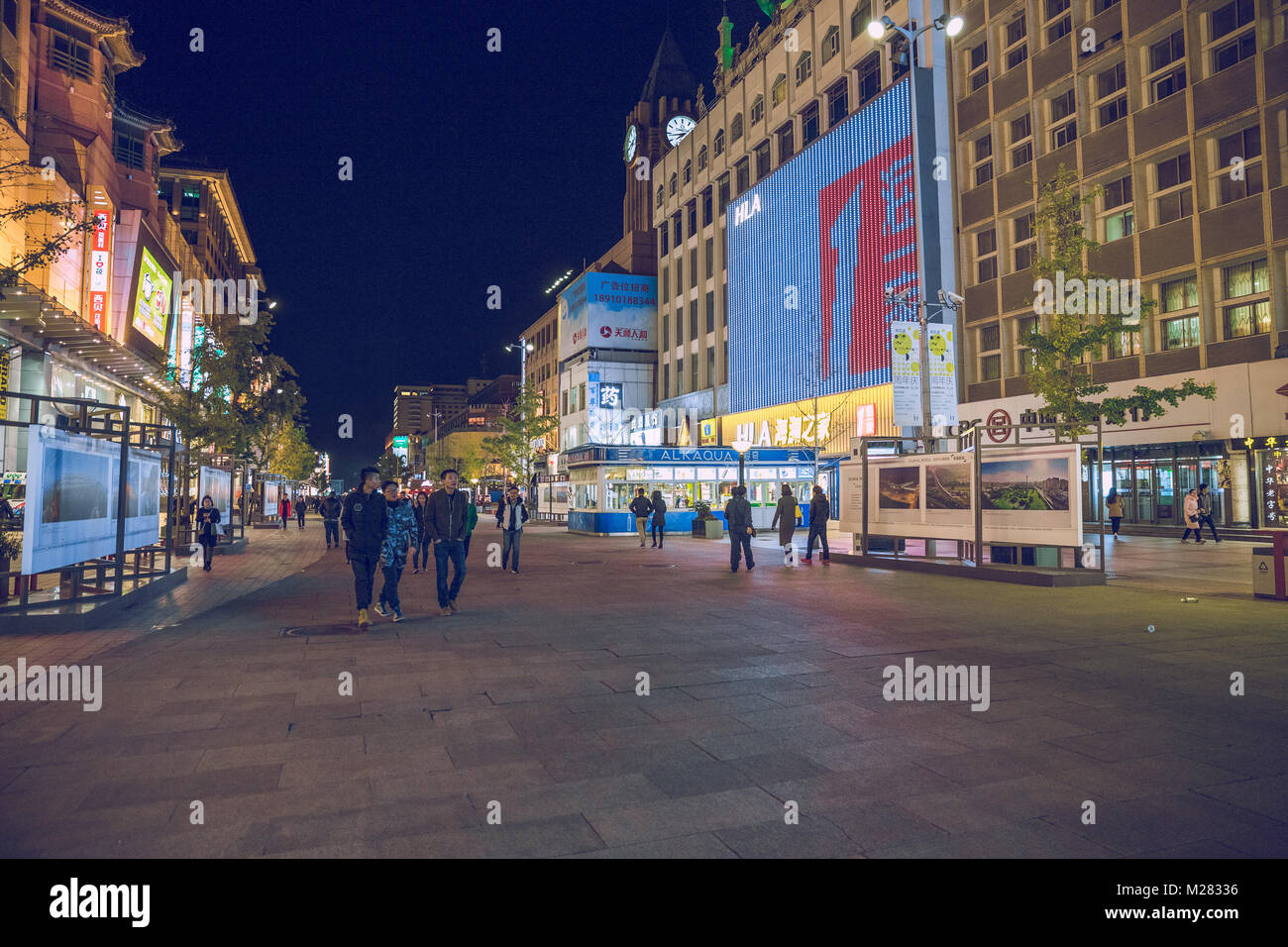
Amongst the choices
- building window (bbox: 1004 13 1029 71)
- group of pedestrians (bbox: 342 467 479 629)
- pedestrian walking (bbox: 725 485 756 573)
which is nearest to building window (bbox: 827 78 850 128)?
building window (bbox: 1004 13 1029 71)

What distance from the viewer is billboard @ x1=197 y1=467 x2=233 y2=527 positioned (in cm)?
2236

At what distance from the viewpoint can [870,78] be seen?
1614 inches

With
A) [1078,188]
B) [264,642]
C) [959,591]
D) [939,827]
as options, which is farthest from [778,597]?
[1078,188]

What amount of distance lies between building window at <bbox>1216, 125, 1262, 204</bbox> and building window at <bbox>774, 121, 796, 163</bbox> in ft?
84.1

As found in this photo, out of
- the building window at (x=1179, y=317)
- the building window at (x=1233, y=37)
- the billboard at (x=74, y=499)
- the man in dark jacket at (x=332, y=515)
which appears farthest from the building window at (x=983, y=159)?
the billboard at (x=74, y=499)

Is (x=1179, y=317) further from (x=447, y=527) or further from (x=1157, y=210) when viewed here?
(x=447, y=527)

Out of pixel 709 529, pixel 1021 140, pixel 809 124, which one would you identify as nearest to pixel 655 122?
pixel 809 124

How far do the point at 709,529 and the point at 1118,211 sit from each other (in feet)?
61.4

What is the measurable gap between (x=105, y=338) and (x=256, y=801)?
2672cm

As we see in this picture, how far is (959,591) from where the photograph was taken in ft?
41.6

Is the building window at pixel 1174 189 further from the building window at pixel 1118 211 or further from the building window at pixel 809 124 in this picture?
the building window at pixel 809 124

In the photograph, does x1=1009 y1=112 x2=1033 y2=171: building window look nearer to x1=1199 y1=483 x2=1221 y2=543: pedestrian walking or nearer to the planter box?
x1=1199 y1=483 x2=1221 y2=543: pedestrian walking

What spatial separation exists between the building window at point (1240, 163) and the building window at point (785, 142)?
2564cm
